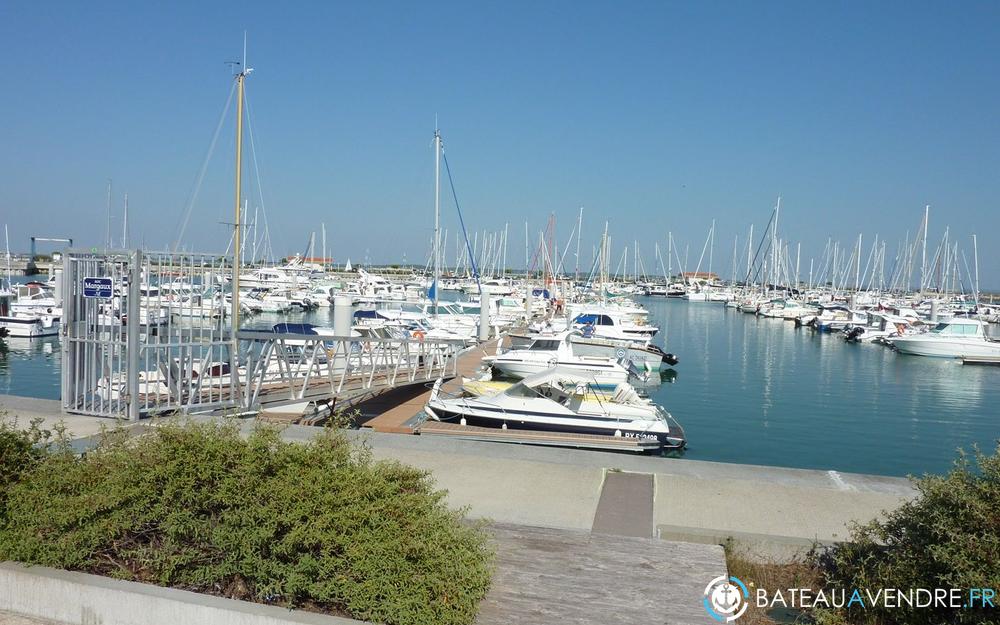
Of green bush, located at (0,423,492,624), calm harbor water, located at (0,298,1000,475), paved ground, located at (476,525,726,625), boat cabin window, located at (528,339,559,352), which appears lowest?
calm harbor water, located at (0,298,1000,475)

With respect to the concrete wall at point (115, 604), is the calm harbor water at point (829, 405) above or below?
below

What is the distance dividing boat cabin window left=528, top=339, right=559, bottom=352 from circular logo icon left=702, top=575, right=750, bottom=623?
973 inches

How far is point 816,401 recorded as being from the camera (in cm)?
3303

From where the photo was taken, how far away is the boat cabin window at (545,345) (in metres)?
30.6

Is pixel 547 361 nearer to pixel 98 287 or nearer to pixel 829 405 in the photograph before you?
pixel 829 405

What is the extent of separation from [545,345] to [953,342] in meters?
33.8

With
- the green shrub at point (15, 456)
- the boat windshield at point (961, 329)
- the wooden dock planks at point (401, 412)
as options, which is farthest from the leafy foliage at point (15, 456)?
the boat windshield at point (961, 329)

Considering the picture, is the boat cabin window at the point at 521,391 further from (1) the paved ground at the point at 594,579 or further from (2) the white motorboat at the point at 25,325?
(2) the white motorboat at the point at 25,325

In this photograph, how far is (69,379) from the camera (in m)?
11.0

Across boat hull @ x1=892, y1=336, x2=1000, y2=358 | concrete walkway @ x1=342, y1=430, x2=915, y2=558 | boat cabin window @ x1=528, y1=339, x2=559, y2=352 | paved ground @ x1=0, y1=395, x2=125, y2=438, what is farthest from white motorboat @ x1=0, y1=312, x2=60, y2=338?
boat hull @ x1=892, y1=336, x2=1000, y2=358

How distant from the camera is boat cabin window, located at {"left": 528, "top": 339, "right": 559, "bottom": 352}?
30625 millimetres

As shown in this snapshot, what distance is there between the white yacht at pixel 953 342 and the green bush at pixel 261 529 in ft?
175

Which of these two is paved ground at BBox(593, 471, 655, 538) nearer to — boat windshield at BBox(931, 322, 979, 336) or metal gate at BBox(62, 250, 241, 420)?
metal gate at BBox(62, 250, 241, 420)

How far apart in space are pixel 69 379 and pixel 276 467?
7001mm
